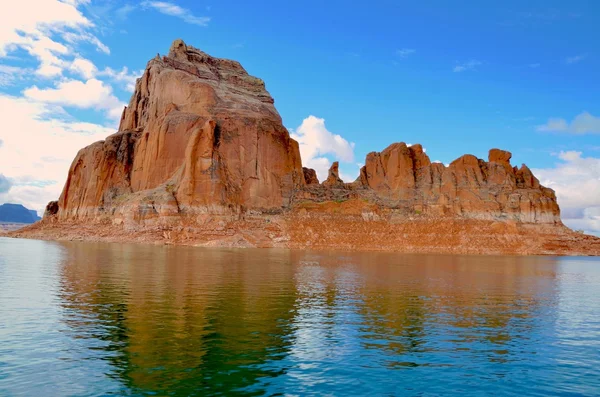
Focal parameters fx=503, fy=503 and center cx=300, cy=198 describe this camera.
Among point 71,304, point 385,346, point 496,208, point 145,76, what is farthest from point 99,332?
point 145,76

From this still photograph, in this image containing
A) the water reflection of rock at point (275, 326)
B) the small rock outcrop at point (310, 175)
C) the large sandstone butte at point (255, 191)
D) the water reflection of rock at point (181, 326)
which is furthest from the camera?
the small rock outcrop at point (310, 175)

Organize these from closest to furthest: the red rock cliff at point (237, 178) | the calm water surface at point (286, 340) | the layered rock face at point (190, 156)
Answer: the calm water surface at point (286, 340) → the red rock cliff at point (237, 178) → the layered rock face at point (190, 156)

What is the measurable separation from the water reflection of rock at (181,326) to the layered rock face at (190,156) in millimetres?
88236

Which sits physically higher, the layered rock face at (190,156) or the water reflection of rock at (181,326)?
the layered rock face at (190,156)

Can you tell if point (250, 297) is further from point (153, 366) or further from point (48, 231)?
point (48, 231)

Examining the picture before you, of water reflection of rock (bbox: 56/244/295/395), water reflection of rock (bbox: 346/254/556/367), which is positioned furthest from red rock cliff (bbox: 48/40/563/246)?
water reflection of rock (bbox: 56/244/295/395)

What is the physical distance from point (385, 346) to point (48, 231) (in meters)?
153

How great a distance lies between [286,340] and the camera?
22.9m

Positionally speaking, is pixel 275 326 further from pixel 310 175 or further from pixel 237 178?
pixel 310 175

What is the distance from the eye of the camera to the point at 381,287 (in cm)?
4341

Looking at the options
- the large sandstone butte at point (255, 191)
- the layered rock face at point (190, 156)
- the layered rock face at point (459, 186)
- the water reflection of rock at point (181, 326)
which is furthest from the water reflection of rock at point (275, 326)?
the layered rock face at point (459, 186)

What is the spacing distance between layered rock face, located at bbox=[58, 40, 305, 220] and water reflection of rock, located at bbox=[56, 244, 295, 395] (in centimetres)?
8824

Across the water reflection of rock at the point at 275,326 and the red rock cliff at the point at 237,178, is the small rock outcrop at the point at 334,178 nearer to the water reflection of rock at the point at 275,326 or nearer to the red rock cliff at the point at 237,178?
the red rock cliff at the point at 237,178

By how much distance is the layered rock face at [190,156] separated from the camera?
5241 inches
